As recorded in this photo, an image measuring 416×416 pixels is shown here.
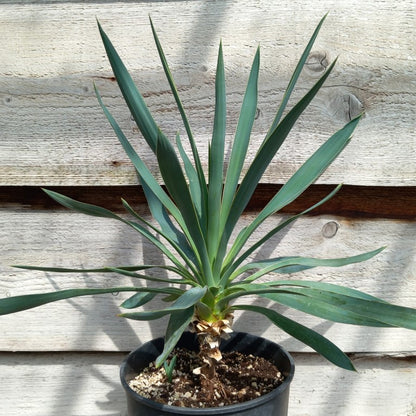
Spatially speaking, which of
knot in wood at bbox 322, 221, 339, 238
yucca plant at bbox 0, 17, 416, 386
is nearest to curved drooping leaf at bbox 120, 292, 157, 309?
yucca plant at bbox 0, 17, 416, 386

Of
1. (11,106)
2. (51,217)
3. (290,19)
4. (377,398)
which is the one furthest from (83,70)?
(377,398)

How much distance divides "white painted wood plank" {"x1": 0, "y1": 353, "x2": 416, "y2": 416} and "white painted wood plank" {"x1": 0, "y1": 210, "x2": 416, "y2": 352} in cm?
5

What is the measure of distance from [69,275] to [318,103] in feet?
2.00

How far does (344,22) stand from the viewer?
931 mm

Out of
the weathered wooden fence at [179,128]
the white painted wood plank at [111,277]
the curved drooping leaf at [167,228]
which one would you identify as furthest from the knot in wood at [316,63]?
the curved drooping leaf at [167,228]

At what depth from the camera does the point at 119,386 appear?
105 cm

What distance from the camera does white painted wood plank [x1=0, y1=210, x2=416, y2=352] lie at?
99cm

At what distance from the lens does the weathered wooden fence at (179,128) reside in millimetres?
935

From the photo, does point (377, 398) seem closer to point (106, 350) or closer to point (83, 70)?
point (106, 350)

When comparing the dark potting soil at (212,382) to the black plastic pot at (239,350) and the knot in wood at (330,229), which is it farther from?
the knot in wood at (330,229)

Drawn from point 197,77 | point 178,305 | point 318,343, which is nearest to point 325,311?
point 318,343

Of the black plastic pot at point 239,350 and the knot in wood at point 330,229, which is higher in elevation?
the knot in wood at point 330,229

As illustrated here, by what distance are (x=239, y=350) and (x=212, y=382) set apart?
14cm

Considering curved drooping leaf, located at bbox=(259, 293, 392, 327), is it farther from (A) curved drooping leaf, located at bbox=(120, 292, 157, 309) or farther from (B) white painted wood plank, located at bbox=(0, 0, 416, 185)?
(B) white painted wood plank, located at bbox=(0, 0, 416, 185)
